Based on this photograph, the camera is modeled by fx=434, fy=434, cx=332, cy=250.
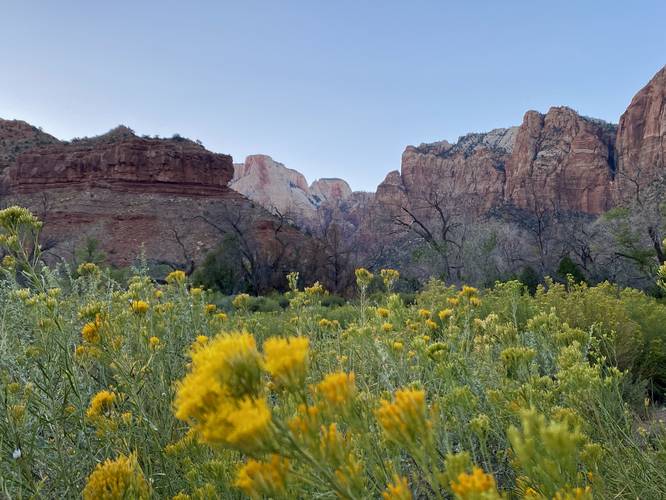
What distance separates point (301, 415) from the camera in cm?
87

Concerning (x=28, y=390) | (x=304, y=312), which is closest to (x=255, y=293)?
(x=304, y=312)

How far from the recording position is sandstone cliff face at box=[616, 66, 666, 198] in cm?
6681

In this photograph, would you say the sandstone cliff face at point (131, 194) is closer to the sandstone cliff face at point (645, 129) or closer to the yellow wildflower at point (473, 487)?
the yellow wildflower at point (473, 487)

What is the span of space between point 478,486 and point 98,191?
1966 inches

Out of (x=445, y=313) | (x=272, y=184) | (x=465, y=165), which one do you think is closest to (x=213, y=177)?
(x=445, y=313)

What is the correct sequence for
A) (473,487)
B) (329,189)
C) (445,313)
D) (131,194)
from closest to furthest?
1. (473,487)
2. (445,313)
3. (131,194)
4. (329,189)

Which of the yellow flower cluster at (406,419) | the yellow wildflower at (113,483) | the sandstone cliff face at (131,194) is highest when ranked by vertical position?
the sandstone cliff face at (131,194)

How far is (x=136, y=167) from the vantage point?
46.3 meters

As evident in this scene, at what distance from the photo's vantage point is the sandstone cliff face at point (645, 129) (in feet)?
219

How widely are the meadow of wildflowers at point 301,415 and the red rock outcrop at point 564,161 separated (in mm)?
72657

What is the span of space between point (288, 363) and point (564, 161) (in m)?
87.1

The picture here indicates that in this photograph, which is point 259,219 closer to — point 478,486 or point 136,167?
point 136,167

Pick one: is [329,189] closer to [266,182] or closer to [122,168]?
[266,182]

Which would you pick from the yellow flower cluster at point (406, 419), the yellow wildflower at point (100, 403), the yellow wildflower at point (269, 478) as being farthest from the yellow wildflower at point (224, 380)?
the yellow wildflower at point (100, 403)
